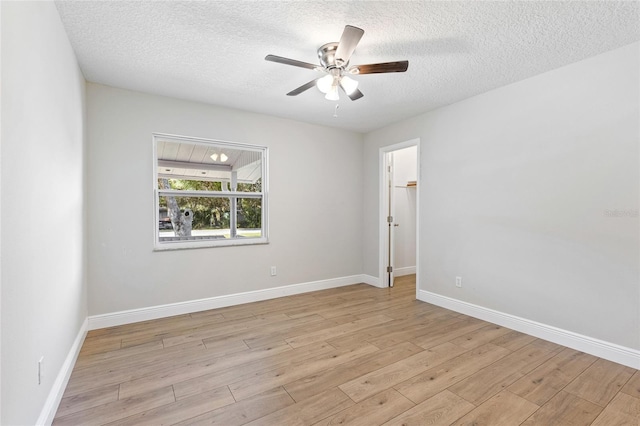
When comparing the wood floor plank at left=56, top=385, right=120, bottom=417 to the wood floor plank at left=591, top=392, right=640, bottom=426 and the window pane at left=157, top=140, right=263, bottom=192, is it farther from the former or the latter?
the wood floor plank at left=591, top=392, right=640, bottom=426

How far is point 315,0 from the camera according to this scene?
1866 mm

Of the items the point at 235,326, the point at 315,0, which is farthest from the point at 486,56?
the point at 235,326

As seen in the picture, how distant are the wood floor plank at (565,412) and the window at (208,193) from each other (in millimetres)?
3241

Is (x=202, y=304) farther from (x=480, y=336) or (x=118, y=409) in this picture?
(x=480, y=336)

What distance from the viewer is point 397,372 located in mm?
2246

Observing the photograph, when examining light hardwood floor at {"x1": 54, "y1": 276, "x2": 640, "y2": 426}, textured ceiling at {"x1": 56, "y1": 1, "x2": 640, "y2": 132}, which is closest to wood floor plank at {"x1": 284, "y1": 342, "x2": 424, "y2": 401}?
light hardwood floor at {"x1": 54, "y1": 276, "x2": 640, "y2": 426}

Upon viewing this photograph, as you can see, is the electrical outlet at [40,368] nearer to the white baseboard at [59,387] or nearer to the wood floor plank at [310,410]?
the white baseboard at [59,387]

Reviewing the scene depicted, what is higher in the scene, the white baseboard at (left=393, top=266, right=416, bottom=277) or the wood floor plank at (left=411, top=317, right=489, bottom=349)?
the white baseboard at (left=393, top=266, right=416, bottom=277)

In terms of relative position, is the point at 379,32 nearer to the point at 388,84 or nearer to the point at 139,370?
the point at 388,84

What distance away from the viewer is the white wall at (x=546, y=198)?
93.7 inches

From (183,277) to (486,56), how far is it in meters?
3.85

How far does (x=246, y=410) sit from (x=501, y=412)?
5.12ft

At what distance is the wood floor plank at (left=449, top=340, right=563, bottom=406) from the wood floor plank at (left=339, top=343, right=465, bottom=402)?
0.95 ft

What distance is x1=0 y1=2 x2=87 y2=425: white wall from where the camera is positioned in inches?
48.6
